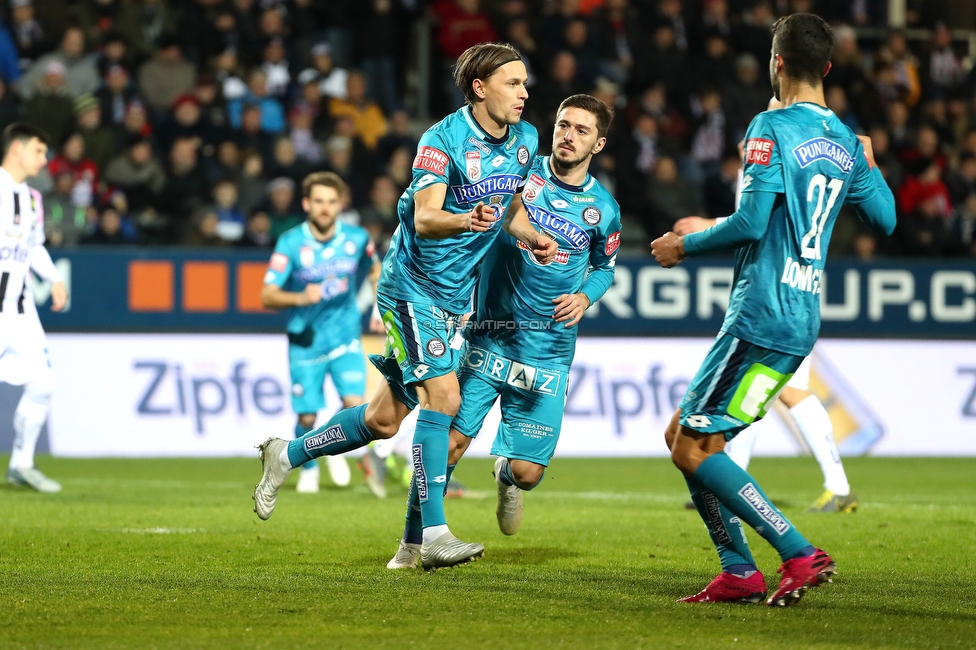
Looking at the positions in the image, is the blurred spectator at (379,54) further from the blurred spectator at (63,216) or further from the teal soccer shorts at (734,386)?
the teal soccer shorts at (734,386)

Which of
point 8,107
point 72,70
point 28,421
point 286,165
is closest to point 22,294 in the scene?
point 28,421

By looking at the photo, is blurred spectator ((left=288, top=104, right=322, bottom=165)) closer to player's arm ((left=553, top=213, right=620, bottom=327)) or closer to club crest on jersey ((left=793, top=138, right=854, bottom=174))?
player's arm ((left=553, top=213, right=620, bottom=327))

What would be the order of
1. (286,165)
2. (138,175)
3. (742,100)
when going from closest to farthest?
(138,175), (286,165), (742,100)

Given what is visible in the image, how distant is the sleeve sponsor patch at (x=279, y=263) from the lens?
1029 centimetres

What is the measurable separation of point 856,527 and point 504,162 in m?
3.42

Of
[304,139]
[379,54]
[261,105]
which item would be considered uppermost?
[379,54]

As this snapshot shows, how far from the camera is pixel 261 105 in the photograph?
52.4 feet

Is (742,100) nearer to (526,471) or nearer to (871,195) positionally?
(526,471)

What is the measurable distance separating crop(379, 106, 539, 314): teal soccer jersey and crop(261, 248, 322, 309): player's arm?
12.3 ft

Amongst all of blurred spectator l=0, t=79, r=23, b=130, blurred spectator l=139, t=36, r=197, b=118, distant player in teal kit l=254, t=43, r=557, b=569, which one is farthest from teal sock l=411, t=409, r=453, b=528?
blurred spectator l=139, t=36, r=197, b=118

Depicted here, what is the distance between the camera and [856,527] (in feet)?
26.3

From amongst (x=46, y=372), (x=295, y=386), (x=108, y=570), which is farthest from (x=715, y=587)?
(x=46, y=372)

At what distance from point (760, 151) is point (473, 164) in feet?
4.54

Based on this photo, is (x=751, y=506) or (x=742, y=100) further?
(x=742, y=100)
